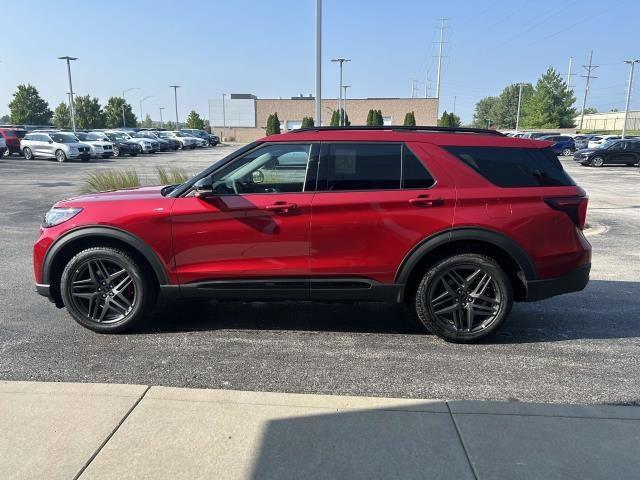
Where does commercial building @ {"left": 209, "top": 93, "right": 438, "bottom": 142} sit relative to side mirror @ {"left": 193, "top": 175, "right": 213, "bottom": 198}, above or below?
above

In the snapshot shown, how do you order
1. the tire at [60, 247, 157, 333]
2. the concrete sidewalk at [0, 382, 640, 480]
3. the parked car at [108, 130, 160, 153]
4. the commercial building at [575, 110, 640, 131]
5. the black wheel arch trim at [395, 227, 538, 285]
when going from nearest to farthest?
1. the concrete sidewalk at [0, 382, 640, 480]
2. the black wheel arch trim at [395, 227, 538, 285]
3. the tire at [60, 247, 157, 333]
4. the parked car at [108, 130, 160, 153]
5. the commercial building at [575, 110, 640, 131]

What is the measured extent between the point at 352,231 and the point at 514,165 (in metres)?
1.51

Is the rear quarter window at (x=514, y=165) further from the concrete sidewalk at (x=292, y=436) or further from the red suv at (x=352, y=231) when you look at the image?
the concrete sidewalk at (x=292, y=436)

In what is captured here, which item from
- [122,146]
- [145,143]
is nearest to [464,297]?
[122,146]

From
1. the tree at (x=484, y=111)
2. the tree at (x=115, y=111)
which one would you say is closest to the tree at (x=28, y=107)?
the tree at (x=115, y=111)

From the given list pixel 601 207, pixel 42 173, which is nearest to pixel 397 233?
pixel 601 207

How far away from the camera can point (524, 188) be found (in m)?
4.30

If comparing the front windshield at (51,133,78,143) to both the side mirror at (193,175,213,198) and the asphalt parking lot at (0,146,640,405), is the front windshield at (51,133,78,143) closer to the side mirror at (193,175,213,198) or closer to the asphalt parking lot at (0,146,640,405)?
the asphalt parking lot at (0,146,640,405)

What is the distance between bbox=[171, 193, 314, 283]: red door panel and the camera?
427 cm

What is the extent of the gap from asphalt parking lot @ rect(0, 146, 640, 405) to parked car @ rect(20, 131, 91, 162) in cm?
2556

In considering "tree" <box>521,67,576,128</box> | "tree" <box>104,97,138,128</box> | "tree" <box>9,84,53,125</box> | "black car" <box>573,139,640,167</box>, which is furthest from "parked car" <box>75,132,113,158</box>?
"tree" <box>521,67,576,128</box>

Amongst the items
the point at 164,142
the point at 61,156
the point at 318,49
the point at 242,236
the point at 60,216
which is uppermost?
the point at 318,49

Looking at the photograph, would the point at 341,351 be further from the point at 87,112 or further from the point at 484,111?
the point at 484,111

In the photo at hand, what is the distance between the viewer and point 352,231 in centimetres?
427
